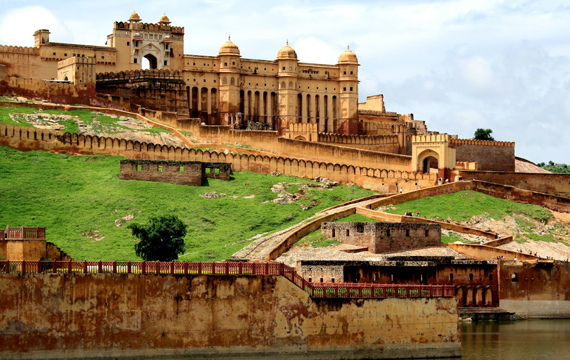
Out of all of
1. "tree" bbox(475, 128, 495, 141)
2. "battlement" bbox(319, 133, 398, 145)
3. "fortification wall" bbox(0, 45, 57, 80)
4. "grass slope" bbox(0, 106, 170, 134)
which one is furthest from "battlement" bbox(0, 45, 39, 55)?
"tree" bbox(475, 128, 495, 141)

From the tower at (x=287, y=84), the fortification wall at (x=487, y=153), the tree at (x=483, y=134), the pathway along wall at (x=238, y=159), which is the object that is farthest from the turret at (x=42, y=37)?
the tree at (x=483, y=134)

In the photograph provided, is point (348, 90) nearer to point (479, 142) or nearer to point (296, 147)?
point (479, 142)

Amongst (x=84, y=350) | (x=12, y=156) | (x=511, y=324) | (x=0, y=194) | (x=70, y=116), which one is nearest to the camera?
(x=84, y=350)

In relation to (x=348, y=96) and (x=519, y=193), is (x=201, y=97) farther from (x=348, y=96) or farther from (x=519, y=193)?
(x=519, y=193)

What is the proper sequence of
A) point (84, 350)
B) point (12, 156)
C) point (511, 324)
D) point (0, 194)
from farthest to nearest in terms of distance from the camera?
point (12, 156) < point (0, 194) < point (511, 324) < point (84, 350)

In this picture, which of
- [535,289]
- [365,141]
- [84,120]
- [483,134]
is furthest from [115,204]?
[483,134]

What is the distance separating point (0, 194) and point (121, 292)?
2342cm

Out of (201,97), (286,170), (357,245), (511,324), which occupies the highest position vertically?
(201,97)

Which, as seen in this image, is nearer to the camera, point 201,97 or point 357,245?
point 357,245

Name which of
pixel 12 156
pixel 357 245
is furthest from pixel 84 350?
pixel 12 156

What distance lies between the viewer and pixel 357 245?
55.2 meters

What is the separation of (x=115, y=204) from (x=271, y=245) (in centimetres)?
998

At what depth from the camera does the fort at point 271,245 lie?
126ft

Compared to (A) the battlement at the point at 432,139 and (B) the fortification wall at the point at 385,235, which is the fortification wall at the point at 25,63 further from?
(B) the fortification wall at the point at 385,235
